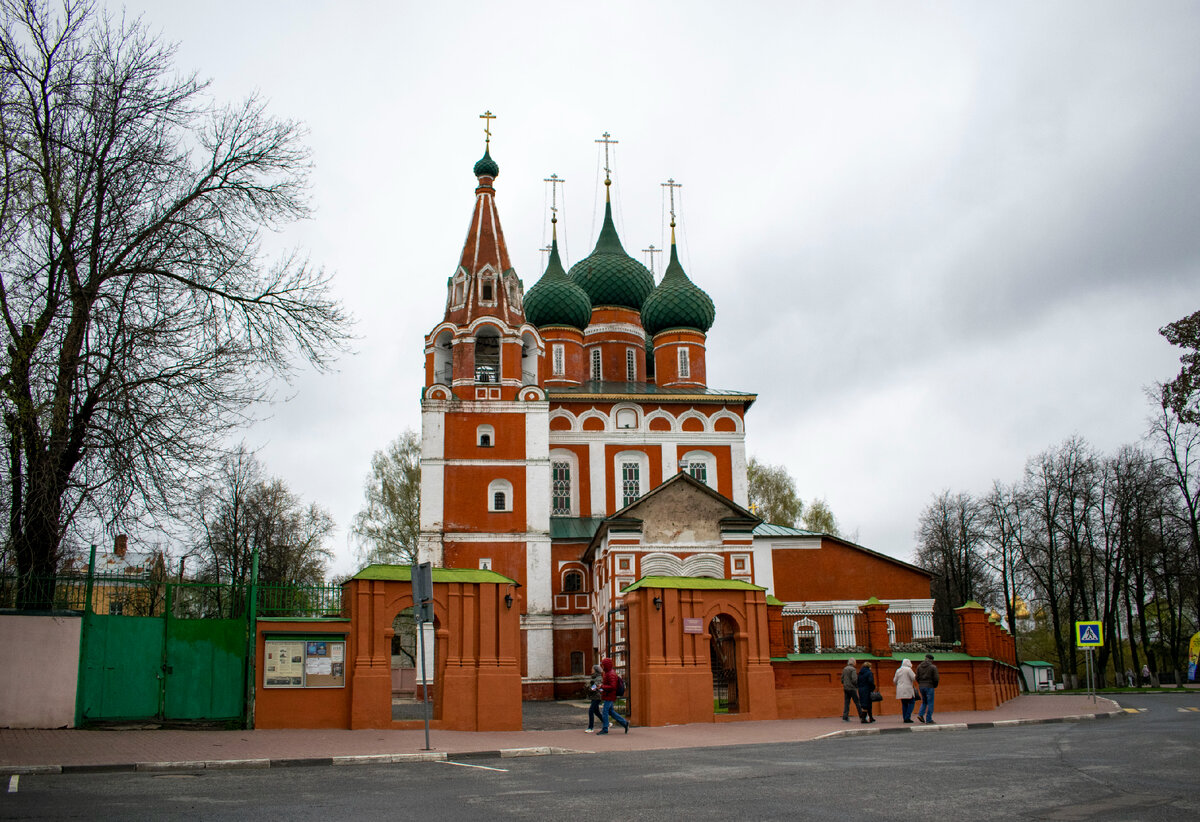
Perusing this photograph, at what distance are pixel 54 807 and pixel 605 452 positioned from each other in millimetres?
32233

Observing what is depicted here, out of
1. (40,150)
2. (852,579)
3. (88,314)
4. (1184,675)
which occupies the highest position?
(40,150)

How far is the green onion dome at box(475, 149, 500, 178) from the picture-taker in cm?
3709

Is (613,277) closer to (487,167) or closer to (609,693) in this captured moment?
(487,167)

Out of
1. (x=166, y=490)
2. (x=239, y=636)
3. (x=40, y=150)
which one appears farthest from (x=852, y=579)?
(x=40, y=150)

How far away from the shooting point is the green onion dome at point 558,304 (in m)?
43.4

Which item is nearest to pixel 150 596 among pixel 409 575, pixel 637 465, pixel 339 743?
pixel 409 575

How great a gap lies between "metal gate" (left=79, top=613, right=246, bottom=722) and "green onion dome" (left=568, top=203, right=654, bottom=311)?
31.5m

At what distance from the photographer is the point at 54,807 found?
7809 millimetres

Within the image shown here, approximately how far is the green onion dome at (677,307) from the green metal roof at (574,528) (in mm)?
9963

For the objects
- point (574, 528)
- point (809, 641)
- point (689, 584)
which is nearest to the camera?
point (689, 584)

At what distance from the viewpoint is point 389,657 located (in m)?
16.7

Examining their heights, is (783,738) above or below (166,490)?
below

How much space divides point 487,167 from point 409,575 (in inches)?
901

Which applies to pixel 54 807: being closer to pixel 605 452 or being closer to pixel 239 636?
pixel 239 636
